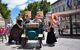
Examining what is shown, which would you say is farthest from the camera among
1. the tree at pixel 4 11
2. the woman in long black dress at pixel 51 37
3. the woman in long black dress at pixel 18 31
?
the tree at pixel 4 11

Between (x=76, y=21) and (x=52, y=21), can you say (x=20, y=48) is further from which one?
(x=76, y=21)

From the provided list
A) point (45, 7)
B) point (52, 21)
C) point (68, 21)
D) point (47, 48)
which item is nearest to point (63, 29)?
point (68, 21)

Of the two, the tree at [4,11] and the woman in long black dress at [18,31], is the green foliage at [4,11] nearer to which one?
the tree at [4,11]

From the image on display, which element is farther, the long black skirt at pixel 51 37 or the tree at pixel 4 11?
the tree at pixel 4 11

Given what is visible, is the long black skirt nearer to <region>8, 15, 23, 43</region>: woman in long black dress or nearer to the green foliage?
<region>8, 15, 23, 43</region>: woman in long black dress

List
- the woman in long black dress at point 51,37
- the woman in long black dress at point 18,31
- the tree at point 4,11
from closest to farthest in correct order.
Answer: the woman in long black dress at point 18,31
the woman in long black dress at point 51,37
the tree at point 4,11

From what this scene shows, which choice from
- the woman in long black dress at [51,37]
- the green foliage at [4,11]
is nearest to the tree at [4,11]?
the green foliage at [4,11]

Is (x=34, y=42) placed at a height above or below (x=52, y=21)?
below

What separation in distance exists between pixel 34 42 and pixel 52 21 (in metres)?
2.13

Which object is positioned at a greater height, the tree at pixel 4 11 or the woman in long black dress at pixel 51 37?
the tree at pixel 4 11

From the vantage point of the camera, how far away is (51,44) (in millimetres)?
18719

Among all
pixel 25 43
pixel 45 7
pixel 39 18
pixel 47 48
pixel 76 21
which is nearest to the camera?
pixel 47 48

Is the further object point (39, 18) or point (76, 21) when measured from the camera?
point (76, 21)

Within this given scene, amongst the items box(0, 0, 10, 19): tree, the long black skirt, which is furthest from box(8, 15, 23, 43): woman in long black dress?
box(0, 0, 10, 19): tree
